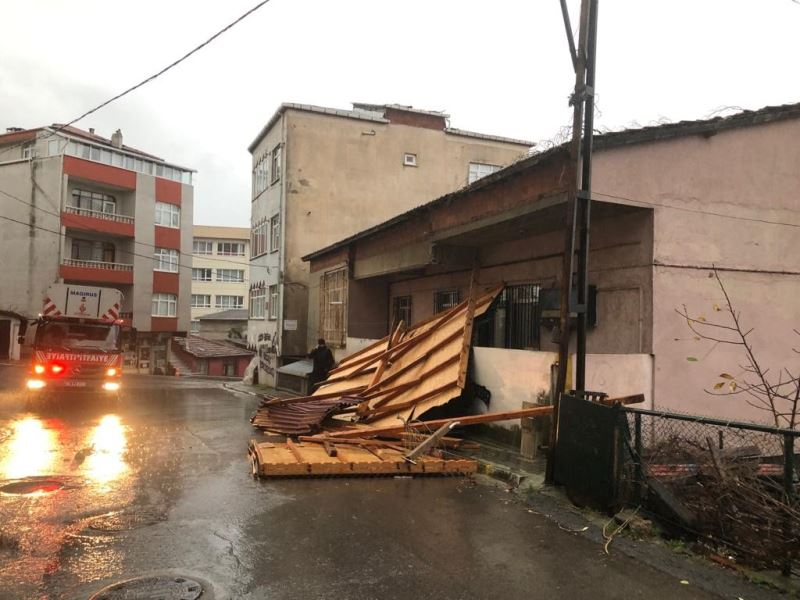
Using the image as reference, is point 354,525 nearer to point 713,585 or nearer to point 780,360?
point 713,585

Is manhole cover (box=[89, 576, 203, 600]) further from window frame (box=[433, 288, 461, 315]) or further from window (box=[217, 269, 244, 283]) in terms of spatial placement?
window (box=[217, 269, 244, 283])

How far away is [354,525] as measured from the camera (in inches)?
225

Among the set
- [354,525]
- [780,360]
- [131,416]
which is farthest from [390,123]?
[354,525]

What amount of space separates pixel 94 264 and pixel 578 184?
37.0 m

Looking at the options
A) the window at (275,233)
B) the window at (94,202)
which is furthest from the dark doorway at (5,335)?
the window at (275,233)

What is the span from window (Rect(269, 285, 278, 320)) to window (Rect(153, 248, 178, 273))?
18.4m

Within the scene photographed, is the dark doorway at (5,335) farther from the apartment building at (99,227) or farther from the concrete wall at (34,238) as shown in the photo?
the concrete wall at (34,238)

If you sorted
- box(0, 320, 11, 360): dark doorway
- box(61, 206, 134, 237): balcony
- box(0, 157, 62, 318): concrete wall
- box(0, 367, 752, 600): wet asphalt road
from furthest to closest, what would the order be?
box(61, 206, 134, 237): balcony → box(0, 320, 11, 360): dark doorway → box(0, 157, 62, 318): concrete wall → box(0, 367, 752, 600): wet asphalt road

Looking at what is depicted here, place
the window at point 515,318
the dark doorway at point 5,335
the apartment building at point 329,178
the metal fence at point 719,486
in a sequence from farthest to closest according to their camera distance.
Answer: the dark doorway at point 5,335 < the apartment building at point 329,178 < the window at point 515,318 < the metal fence at point 719,486

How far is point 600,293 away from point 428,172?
55.1 feet

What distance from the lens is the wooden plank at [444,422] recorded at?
802 centimetres

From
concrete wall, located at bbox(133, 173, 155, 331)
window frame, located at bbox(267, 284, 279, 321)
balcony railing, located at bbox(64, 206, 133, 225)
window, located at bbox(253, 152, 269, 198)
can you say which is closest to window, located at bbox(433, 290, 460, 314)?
window frame, located at bbox(267, 284, 279, 321)

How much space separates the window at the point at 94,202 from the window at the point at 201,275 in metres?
24.9

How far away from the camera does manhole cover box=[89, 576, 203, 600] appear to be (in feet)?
13.2
